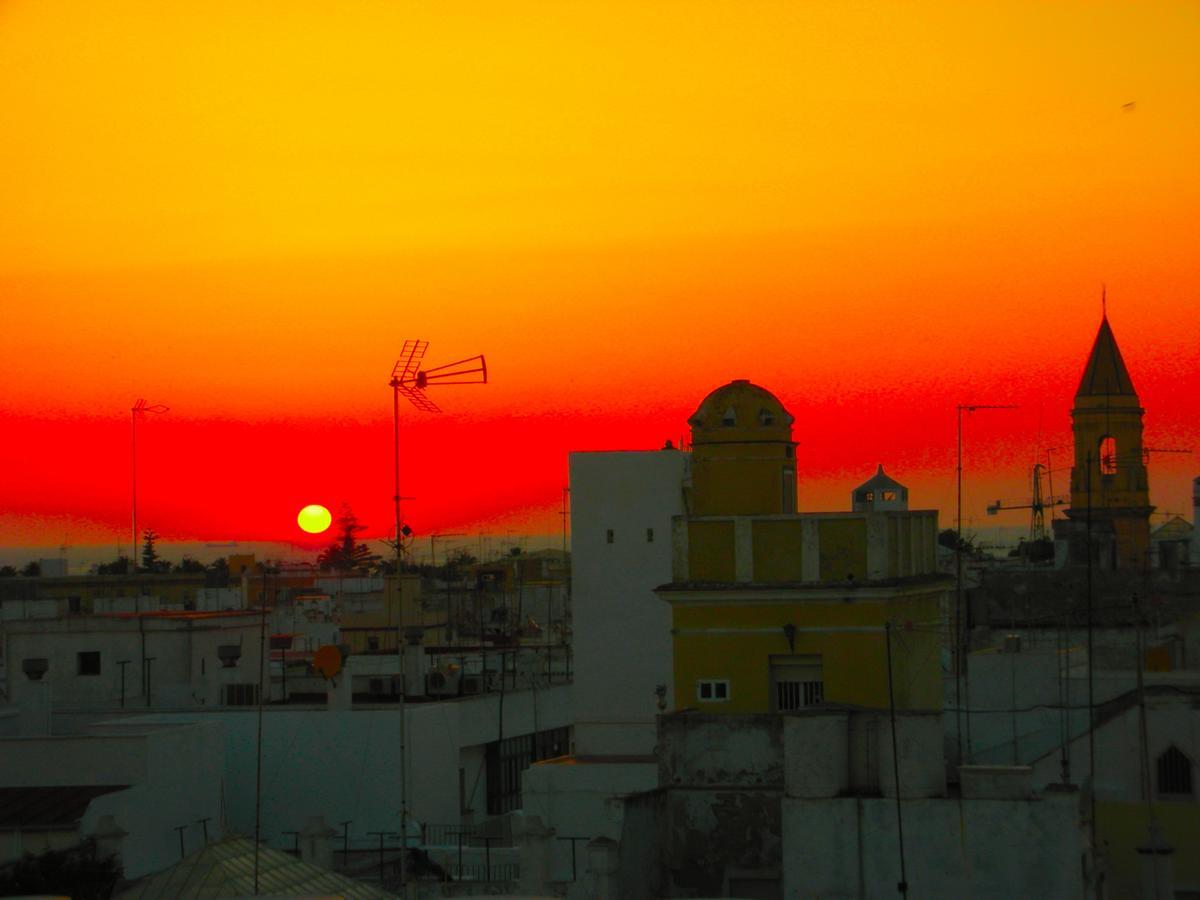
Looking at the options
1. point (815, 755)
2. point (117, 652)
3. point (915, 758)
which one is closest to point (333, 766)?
point (117, 652)

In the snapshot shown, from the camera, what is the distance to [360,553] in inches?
3652

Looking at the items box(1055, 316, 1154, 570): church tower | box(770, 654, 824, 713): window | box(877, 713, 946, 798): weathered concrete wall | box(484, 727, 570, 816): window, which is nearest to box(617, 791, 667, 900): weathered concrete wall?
box(877, 713, 946, 798): weathered concrete wall

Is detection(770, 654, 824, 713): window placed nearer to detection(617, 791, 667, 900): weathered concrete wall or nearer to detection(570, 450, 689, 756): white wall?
detection(617, 791, 667, 900): weathered concrete wall

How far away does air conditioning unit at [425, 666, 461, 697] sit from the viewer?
1278 inches

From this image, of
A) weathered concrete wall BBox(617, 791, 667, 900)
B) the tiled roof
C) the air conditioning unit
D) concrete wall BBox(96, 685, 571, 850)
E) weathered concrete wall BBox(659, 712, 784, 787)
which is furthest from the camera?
the air conditioning unit

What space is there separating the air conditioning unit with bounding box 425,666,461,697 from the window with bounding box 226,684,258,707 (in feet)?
9.20

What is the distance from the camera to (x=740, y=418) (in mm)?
19156

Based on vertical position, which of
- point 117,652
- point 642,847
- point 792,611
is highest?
point 792,611

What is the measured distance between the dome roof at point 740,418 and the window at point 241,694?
569 inches

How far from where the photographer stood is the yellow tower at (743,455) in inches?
744

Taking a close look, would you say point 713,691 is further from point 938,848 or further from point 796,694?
point 938,848

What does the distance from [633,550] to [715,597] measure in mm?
14418

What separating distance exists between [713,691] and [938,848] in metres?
4.02

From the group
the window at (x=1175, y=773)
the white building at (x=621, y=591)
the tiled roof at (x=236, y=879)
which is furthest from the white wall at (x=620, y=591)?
the tiled roof at (x=236, y=879)
